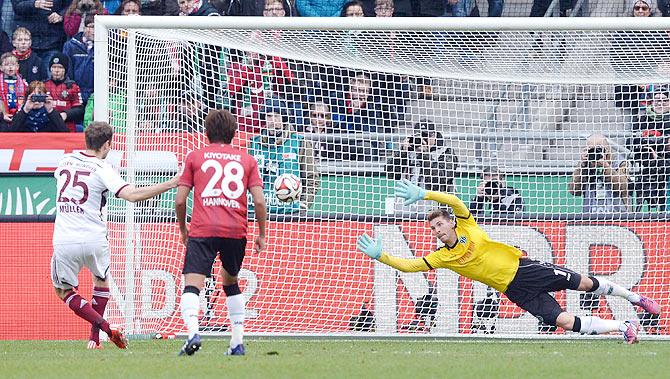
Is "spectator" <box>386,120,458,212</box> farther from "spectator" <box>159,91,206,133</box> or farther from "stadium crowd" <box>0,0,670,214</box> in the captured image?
"spectator" <box>159,91,206,133</box>

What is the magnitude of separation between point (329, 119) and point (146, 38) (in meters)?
2.14

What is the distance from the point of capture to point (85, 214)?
385 inches

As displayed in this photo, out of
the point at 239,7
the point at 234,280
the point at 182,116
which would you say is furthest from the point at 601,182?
the point at 239,7

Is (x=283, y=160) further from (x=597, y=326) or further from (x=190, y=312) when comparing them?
(x=190, y=312)

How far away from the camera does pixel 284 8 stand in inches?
613

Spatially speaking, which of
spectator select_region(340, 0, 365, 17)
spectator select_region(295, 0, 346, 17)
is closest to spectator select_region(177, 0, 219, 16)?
spectator select_region(295, 0, 346, 17)

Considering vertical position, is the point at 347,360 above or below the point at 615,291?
below

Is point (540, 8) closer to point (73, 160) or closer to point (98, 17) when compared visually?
point (98, 17)

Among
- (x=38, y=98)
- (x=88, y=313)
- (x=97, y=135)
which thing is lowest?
(x=88, y=313)

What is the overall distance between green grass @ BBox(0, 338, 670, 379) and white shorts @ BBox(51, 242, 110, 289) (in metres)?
0.61

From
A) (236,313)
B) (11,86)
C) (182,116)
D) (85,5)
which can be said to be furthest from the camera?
(85,5)

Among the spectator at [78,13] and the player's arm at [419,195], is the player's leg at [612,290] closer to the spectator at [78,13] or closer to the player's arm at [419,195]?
the player's arm at [419,195]

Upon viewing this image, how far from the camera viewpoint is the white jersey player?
9.70 metres

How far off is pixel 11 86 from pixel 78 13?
1.44 meters
